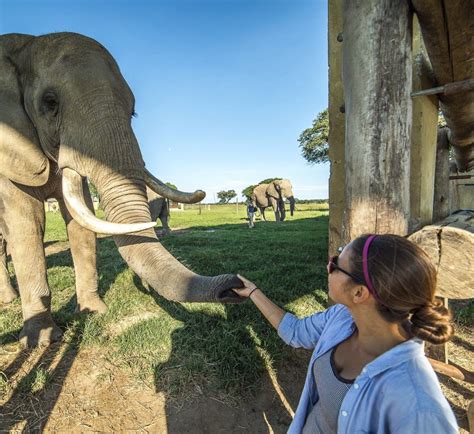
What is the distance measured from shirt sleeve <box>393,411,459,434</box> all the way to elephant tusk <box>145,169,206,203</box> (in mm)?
2261

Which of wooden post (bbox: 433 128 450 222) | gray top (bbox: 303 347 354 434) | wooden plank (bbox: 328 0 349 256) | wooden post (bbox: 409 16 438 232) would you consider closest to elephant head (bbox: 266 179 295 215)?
wooden post (bbox: 433 128 450 222)

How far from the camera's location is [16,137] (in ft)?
9.57

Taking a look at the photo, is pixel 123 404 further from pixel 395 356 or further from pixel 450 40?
pixel 450 40

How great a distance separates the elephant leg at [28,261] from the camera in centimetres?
340

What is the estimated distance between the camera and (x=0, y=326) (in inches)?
150

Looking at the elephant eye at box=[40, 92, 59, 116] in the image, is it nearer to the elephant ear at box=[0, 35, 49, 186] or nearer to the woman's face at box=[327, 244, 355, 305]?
the elephant ear at box=[0, 35, 49, 186]

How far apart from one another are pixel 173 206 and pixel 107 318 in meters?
46.2

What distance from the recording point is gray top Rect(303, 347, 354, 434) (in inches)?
51.5

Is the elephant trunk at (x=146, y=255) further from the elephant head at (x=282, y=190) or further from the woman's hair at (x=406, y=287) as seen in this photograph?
the elephant head at (x=282, y=190)

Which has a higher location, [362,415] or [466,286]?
[466,286]

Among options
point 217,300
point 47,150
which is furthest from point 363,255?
point 47,150

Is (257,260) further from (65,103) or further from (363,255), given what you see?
(363,255)

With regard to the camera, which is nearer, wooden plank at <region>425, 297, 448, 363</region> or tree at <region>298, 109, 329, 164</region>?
wooden plank at <region>425, 297, 448, 363</region>

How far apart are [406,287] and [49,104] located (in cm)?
315
